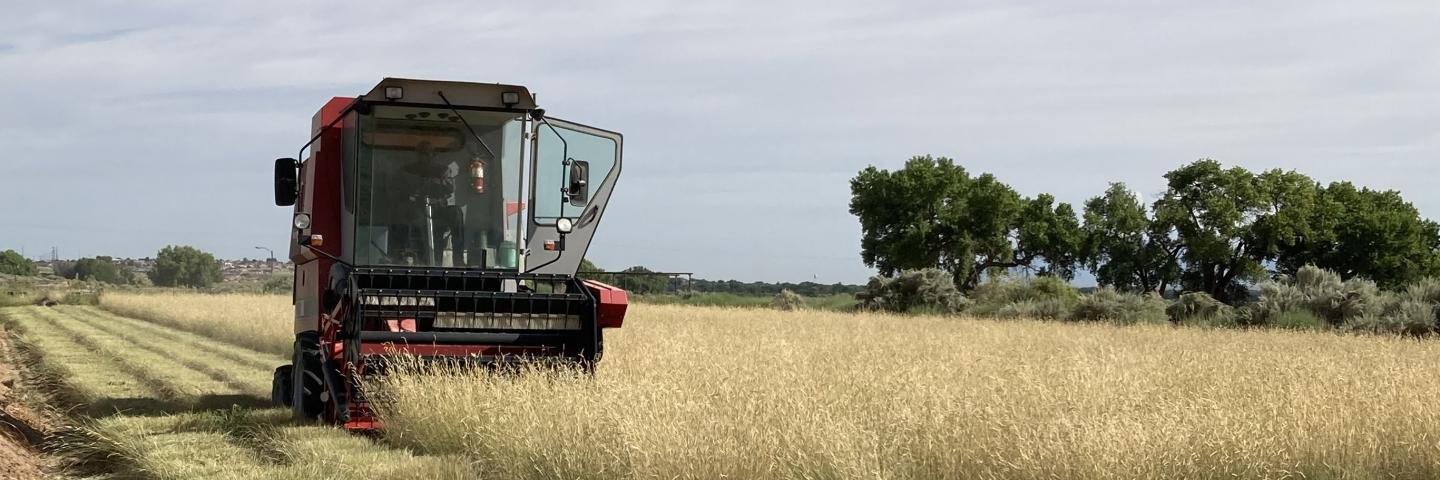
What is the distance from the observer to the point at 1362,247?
177 ft

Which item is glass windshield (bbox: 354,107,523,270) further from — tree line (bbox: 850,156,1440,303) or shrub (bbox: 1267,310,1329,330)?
tree line (bbox: 850,156,1440,303)

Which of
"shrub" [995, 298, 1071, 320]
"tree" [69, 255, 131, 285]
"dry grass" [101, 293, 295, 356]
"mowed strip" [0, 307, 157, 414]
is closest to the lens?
"mowed strip" [0, 307, 157, 414]

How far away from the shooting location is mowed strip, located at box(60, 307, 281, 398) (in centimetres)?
1472

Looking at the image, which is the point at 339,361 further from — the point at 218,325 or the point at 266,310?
the point at 266,310

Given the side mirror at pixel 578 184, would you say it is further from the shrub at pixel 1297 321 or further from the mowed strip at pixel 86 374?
the shrub at pixel 1297 321

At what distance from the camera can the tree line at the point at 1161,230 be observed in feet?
171

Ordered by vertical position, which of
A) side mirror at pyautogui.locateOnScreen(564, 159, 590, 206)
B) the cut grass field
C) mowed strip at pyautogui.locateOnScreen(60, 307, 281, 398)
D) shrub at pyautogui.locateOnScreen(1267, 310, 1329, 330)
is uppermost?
side mirror at pyautogui.locateOnScreen(564, 159, 590, 206)

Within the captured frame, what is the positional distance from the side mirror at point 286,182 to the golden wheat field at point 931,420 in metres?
2.09

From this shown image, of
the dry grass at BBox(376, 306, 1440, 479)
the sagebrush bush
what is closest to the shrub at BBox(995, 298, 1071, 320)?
the sagebrush bush

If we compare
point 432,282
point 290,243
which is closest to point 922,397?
point 432,282

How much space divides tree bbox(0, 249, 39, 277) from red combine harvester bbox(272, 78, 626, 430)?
13654 cm

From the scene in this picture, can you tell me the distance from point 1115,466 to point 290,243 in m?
8.85

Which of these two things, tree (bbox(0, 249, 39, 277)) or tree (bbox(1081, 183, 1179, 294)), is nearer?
tree (bbox(1081, 183, 1179, 294))

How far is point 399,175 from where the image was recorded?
11203 mm
